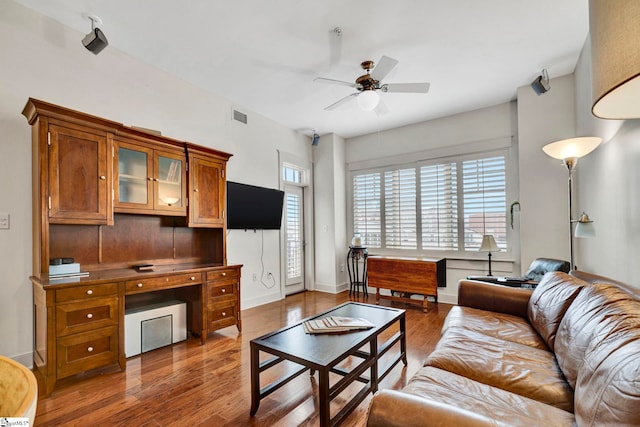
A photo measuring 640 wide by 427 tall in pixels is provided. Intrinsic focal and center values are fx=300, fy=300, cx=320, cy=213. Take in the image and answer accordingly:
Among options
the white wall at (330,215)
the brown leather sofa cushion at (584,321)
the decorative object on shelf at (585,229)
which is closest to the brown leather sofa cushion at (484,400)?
the brown leather sofa cushion at (584,321)

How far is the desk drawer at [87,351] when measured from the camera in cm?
216

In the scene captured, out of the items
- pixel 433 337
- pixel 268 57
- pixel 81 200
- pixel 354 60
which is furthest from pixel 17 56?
pixel 433 337

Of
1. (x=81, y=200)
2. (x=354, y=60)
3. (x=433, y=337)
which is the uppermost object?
(x=354, y=60)

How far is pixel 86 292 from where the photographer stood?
88.9 inches

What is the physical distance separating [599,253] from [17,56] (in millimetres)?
5251

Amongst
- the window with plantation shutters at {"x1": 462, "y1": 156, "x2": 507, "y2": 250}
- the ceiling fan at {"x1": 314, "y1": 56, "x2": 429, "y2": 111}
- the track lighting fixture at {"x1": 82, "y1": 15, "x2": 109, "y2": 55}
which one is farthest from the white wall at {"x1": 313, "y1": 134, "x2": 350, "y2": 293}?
the track lighting fixture at {"x1": 82, "y1": 15, "x2": 109, "y2": 55}

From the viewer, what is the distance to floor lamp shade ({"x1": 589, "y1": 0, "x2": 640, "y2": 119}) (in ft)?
1.59

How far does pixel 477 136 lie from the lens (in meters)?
4.47

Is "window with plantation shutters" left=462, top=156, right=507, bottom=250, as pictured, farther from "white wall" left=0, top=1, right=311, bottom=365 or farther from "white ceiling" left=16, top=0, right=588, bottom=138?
"white wall" left=0, top=1, right=311, bottom=365

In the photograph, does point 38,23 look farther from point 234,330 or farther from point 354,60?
point 234,330

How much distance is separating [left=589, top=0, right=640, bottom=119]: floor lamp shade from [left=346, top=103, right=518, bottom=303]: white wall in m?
4.25

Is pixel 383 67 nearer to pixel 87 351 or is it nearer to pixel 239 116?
pixel 239 116

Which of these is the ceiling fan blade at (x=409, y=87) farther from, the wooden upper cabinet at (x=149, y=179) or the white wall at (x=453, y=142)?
the wooden upper cabinet at (x=149, y=179)

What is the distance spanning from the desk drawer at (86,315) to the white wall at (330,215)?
3517 millimetres
